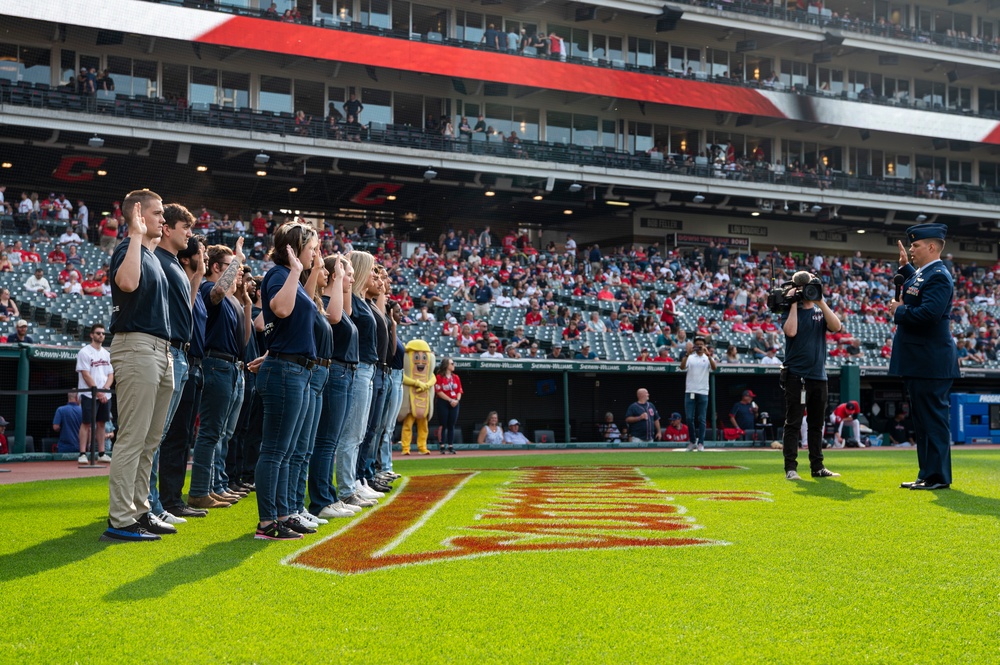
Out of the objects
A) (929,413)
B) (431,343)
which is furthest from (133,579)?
(431,343)

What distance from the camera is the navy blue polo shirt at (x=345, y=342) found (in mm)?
6676

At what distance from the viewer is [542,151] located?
3434 centimetres

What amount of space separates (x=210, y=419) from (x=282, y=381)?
1983 mm

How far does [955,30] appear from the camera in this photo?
44.2 metres

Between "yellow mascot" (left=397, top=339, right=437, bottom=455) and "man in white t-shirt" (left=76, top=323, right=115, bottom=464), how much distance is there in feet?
14.4

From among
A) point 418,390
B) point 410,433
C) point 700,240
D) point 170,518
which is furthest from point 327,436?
point 700,240

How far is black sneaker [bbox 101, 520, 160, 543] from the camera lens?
5477 millimetres

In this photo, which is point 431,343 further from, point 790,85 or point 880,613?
point 790,85

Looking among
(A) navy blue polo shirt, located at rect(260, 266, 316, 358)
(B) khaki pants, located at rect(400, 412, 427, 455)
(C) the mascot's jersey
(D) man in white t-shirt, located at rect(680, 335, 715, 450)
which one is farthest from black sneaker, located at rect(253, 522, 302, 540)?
(D) man in white t-shirt, located at rect(680, 335, 715, 450)

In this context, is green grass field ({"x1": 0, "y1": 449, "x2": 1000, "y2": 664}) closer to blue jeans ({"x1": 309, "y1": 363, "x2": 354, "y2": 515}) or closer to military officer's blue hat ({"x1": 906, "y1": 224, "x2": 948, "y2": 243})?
blue jeans ({"x1": 309, "y1": 363, "x2": 354, "y2": 515})

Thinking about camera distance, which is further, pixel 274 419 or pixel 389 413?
pixel 389 413

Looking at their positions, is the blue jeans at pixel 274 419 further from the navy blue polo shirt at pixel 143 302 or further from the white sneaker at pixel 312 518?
the navy blue polo shirt at pixel 143 302

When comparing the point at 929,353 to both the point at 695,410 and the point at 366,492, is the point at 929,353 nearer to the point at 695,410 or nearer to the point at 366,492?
the point at 366,492

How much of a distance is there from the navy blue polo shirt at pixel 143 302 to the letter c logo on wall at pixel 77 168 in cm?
2697
